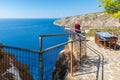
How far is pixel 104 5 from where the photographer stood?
1546cm

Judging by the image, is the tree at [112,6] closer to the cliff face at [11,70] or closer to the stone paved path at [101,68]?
the stone paved path at [101,68]

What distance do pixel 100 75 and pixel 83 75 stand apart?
0.80 meters

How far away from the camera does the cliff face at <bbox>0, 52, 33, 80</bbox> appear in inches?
345

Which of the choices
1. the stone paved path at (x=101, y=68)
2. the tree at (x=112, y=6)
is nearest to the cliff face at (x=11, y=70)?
the stone paved path at (x=101, y=68)

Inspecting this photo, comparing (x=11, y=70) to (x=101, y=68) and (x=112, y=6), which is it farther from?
(x=112, y=6)

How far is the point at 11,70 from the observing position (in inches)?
356

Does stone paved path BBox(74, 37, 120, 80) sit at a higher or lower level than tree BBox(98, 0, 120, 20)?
lower

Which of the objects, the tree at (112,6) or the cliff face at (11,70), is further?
the tree at (112,6)

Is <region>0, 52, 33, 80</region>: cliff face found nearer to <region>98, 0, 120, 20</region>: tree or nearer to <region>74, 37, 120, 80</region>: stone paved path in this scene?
<region>74, 37, 120, 80</region>: stone paved path

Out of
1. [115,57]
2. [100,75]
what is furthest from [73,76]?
[115,57]

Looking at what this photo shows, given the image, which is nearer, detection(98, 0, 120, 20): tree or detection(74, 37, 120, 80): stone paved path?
detection(74, 37, 120, 80): stone paved path

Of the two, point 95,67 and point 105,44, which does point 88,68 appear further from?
point 105,44

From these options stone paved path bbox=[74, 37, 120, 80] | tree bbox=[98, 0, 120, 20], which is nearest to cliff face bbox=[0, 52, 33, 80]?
stone paved path bbox=[74, 37, 120, 80]

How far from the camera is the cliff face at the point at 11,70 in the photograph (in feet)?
28.8
